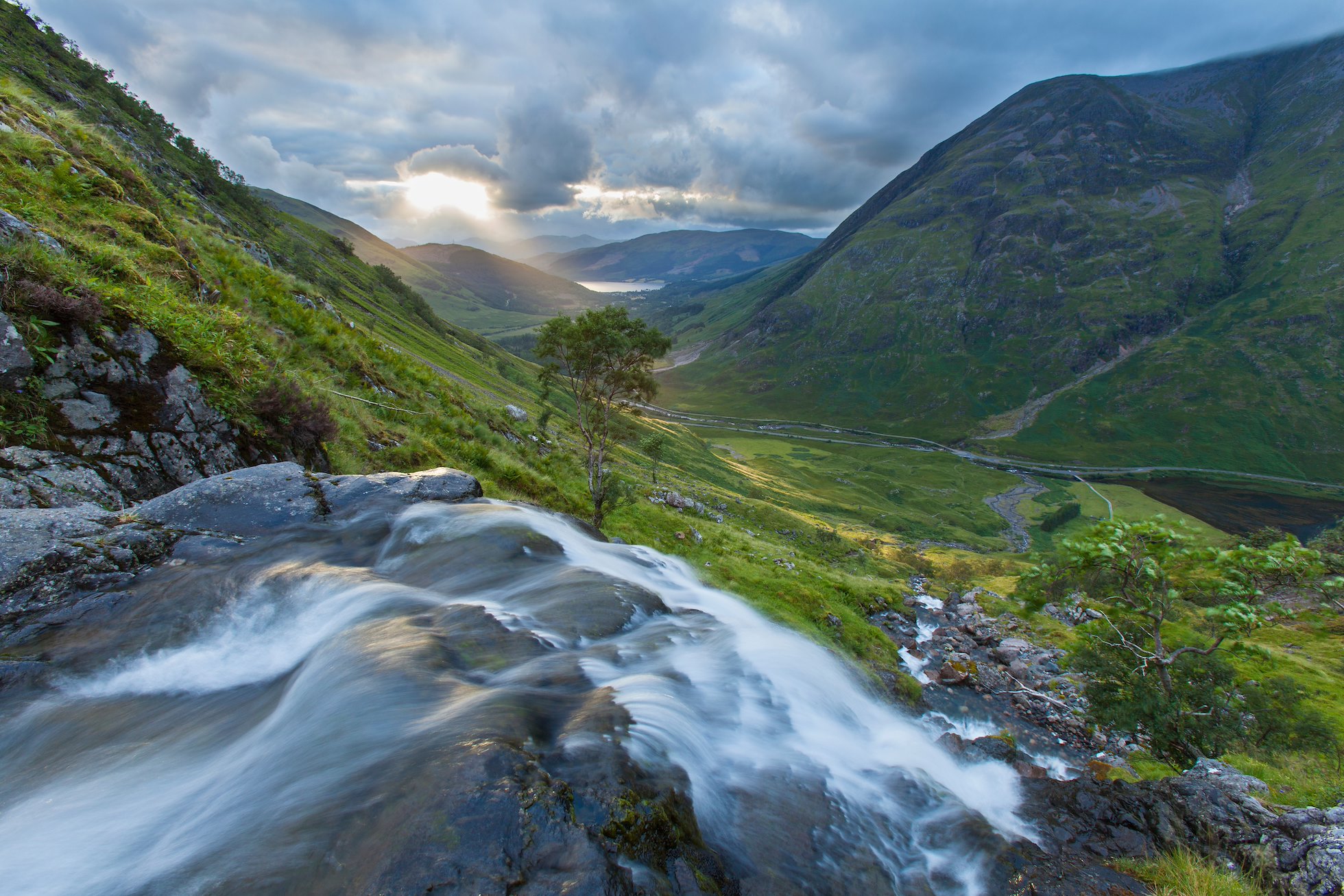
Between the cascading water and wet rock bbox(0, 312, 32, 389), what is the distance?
4405 mm

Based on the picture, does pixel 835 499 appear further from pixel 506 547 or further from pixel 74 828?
pixel 74 828

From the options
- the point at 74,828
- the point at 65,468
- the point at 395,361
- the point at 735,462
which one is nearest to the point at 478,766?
the point at 74,828

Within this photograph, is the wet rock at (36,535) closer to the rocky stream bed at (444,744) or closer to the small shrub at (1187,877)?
the rocky stream bed at (444,744)

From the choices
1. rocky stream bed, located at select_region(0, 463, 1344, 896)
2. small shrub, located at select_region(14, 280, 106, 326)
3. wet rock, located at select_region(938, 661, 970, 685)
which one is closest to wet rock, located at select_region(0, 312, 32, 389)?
small shrub, located at select_region(14, 280, 106, 326)

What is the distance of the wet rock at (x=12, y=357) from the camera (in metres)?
9.73

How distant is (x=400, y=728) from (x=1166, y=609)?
15629mm

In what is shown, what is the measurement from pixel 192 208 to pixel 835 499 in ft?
442

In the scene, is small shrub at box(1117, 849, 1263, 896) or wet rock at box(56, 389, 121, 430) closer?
small shrub at box(1117, 849, 1263, 896)

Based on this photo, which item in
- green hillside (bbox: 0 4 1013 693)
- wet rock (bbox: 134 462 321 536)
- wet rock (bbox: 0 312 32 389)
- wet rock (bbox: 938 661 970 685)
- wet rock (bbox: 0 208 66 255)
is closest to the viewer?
wet rock (bbox: 0 312 32 389)

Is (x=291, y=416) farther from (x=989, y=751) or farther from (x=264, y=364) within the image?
(x=989, y=751)

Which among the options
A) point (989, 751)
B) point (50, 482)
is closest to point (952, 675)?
point (989, 751)

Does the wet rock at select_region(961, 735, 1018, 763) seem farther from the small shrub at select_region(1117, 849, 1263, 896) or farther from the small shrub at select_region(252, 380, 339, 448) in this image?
the small shrub at select_region(252, 380, 339, 448)

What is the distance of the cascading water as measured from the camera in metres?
6.30

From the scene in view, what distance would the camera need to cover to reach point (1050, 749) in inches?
931
